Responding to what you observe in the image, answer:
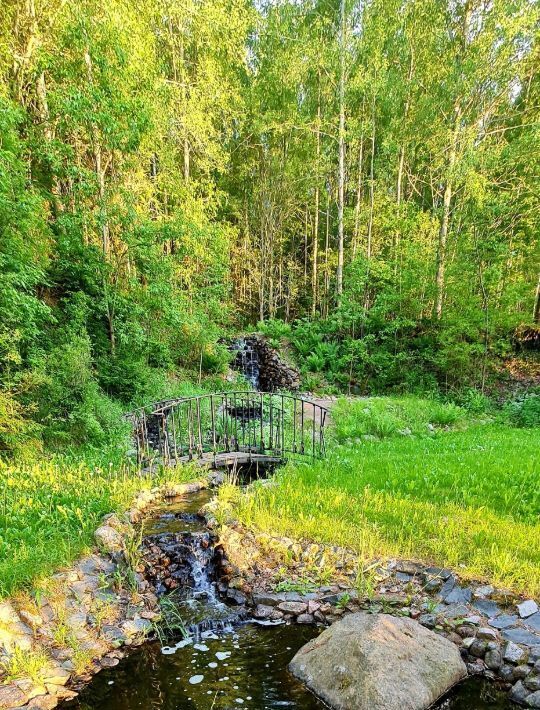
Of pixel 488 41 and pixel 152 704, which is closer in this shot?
pixel 152 704

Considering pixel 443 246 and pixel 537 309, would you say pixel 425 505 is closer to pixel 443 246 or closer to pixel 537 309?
pixel 443 246

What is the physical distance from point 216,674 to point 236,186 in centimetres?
2087

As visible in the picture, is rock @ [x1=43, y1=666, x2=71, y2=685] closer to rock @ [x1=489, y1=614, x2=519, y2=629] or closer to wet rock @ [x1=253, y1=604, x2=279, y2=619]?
wet rock @ [x1=253, y1=604, x2=279, y2=619]

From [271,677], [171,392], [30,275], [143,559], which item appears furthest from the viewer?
[171,392]

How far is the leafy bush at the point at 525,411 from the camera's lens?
10719mm

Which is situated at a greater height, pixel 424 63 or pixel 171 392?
pixel 424 63

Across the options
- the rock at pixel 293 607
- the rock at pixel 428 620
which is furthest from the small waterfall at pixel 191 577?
the rock at pixel 428 620

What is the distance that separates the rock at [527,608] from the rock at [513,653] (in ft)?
1.21

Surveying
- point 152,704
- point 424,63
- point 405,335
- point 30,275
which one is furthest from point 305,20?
point 152,704

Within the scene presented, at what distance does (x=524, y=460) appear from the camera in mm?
6715

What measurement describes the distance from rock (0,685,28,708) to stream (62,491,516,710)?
1.07ft

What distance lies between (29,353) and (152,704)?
5735 mm

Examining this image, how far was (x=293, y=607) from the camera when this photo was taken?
4281 mm

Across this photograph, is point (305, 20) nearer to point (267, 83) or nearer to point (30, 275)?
point (267, 83)
